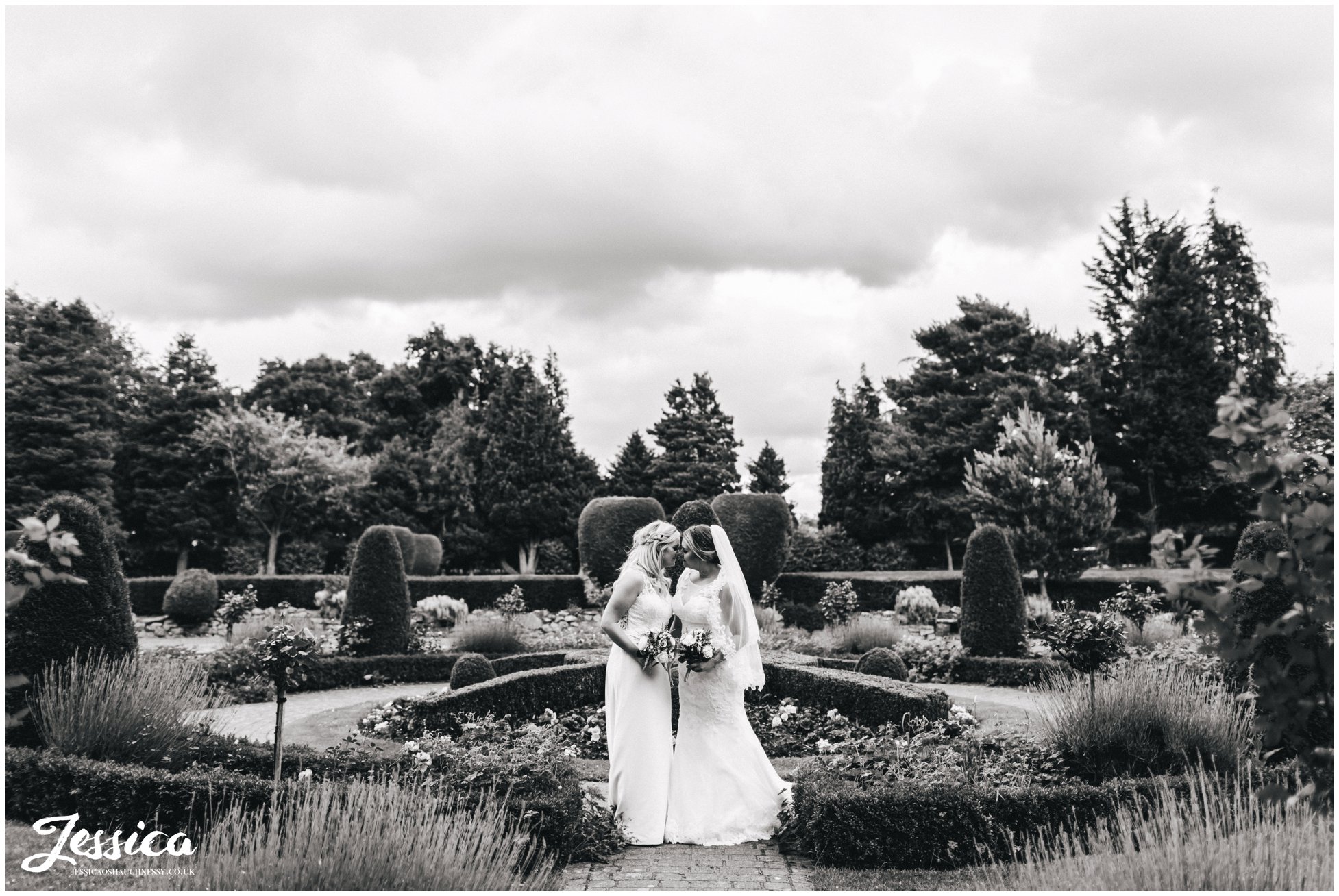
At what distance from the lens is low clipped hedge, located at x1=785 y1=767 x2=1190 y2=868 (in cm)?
535

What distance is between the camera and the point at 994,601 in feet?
44.5

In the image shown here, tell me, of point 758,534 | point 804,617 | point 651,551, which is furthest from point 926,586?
point 651,551

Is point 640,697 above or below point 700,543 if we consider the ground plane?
below

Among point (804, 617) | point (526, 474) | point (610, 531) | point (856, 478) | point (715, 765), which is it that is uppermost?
point (526, 474)

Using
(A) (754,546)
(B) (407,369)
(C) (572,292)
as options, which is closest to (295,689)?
(C) (572,292)

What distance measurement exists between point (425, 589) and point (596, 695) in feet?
44.4

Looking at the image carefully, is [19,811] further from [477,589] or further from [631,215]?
[477,589]

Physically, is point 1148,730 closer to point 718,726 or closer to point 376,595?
point 718,726

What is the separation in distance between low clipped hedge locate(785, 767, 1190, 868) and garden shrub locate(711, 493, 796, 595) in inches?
621

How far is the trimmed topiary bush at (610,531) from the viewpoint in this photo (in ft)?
73.9

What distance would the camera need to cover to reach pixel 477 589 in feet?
77.6

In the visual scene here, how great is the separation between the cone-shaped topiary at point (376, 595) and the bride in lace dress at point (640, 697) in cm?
874

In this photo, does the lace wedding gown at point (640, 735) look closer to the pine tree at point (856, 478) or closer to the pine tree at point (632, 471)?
the pine tree at point (856, 478)

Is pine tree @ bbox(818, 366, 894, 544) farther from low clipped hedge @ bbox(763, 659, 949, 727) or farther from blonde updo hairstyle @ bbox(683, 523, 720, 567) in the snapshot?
blonde updo hairstyle @ bbox(683, 523, 720, 567)
